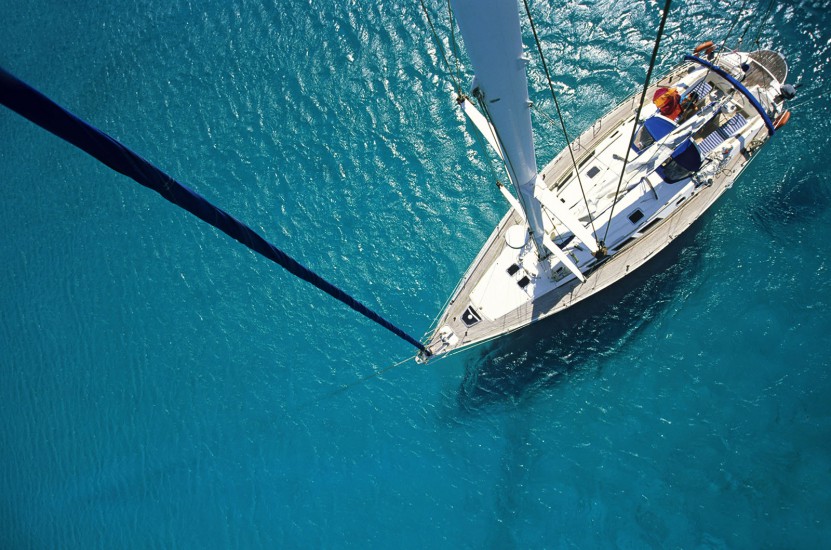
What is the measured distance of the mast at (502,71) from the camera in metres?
11.4

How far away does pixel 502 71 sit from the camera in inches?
509

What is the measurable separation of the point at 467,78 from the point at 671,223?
44.8 feet

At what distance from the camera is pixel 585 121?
91.2ft


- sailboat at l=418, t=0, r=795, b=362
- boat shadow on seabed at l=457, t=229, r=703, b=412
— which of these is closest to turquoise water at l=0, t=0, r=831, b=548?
boat shadow on seabed at l=457, t=229, r=703, b=412

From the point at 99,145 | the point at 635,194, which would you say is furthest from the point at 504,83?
the point at 635,194

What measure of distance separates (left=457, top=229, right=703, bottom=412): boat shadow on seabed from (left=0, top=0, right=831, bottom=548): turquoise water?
0.11 meters

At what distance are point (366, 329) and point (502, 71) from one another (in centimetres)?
1740

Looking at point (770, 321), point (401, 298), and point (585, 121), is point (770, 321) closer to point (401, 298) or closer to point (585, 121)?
point (585, 121)

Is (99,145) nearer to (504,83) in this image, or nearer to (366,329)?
(504,83)

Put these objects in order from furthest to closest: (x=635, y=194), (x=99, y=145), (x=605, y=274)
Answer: (x=605, y=274), (x=635, y=194), (x=99, y=145)

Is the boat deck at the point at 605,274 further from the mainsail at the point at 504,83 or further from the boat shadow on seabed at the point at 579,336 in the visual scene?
the mainsail at the point at 504,83

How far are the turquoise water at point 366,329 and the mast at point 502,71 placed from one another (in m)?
11.5

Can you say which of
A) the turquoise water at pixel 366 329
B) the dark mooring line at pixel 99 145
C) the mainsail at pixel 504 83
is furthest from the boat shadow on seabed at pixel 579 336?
the dark mooring line at pixel 99 145

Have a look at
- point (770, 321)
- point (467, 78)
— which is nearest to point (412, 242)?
point (467, 78)
